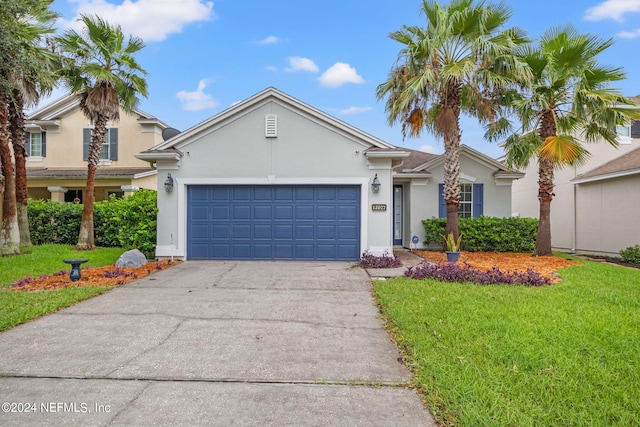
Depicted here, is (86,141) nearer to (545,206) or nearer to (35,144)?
(35,144)

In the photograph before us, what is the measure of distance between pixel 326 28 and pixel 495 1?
6114mm

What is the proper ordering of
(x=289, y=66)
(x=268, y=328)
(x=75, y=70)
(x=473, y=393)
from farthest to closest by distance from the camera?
(x=289, y=66) → (x=75, y=70) → (x=268, y=328) → (x=473, y=393)

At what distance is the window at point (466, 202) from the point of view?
14.6m

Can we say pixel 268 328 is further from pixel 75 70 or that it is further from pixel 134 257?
pixel 75 70

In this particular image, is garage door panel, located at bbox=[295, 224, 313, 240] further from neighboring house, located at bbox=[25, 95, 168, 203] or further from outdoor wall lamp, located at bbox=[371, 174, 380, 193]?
neighboring house, located at bbox=[25, 95, 168, 203]

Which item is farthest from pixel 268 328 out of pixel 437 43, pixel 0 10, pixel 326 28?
pixel 326 28

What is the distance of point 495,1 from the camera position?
1067cm

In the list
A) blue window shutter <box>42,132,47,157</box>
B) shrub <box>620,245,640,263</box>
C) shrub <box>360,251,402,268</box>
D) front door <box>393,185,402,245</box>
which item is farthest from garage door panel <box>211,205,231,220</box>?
blue window shutter <box>42,132,47,157</box>

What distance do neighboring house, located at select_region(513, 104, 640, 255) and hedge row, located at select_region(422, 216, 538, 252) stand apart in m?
2.69

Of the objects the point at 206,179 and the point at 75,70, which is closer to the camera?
the point at 206,179

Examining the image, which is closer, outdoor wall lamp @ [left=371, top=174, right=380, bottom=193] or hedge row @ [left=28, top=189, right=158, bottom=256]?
outdoor wall lamp @ [left=371, top=174, right=380, bottom=193]

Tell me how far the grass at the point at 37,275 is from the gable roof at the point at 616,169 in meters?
15.6

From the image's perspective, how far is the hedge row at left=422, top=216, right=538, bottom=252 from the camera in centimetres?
1311

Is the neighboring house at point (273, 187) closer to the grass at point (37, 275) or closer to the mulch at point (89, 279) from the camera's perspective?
the mulch at point (89, 279)
